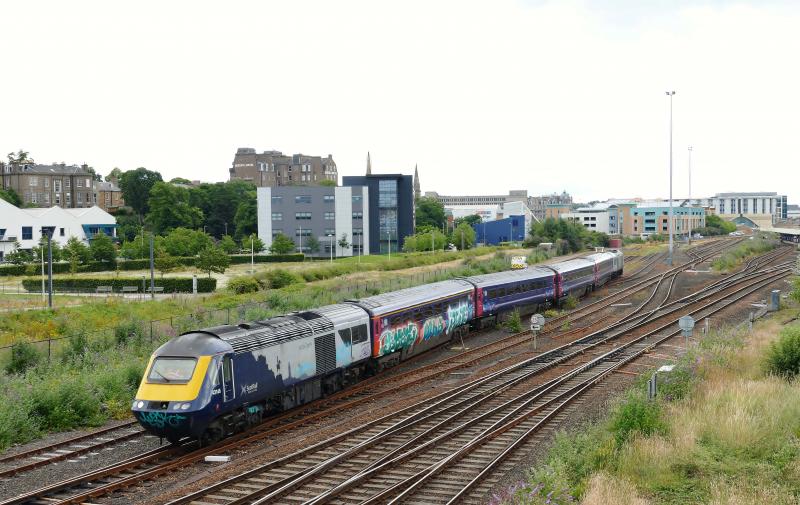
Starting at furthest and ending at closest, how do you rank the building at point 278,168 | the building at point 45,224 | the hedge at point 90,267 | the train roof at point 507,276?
the building at point 278,168 → the building at point 45,224 → the hedge at point 90,267 → the train roof at point 507,276

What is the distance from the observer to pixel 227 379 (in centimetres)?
1772

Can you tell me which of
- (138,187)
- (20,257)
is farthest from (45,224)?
(138,187)

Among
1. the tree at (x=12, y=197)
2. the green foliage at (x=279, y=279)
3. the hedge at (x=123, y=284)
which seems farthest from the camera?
the tree at (x=12, y=197)

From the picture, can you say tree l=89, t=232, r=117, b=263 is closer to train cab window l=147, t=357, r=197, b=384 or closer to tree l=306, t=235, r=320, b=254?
tree l=306, t=235, r=320, b=254

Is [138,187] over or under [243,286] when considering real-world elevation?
over

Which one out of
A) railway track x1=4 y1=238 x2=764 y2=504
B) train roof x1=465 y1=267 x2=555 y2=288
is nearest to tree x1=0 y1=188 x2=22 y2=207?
train roof x1=465 y1=267 x2=555 y2=288

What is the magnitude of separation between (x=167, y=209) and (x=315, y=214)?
78.8 ft

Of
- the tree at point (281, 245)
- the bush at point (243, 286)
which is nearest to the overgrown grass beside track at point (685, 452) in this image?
the bush at point (243, 286)

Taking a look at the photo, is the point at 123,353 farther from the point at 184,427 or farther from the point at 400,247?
the point at 400,247

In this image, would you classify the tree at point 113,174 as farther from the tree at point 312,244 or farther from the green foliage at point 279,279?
the green foliage at point 279,279

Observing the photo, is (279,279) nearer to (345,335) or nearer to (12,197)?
(345,335)

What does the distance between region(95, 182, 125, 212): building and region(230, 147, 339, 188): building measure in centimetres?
2420

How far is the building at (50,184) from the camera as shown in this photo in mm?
125625

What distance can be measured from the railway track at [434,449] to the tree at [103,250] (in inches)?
2354
